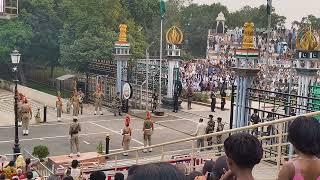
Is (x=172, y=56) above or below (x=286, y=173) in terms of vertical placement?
above

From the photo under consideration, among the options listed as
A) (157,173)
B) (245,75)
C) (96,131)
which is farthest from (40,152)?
(157,173)

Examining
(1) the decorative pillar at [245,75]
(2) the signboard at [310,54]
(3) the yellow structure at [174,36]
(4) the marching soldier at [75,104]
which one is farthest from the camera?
(3) the yellow structure at [174,36]

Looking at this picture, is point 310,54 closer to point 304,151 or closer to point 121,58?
point 121,58

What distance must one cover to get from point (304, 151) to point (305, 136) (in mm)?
131

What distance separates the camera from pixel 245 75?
17.7 metres

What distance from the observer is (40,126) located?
24078mm

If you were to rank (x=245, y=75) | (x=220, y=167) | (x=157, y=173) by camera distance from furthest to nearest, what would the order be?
(x=245, y=75)
(x=220, y=167)
(x=157, y=173)

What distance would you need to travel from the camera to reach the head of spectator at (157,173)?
262cm

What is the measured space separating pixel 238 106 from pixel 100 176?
38.9 ft

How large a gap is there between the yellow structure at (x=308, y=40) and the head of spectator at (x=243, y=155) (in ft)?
49.2

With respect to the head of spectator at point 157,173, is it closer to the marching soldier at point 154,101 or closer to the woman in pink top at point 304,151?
the woman in pink top at point 304,151

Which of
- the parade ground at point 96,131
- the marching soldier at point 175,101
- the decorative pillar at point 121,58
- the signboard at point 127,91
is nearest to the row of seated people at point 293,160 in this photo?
the parade ground at point 96,131

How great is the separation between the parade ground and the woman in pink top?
51.2 ft

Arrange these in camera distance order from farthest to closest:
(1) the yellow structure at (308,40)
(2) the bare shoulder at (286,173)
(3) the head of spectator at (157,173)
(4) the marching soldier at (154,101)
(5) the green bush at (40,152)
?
(4) the marching soldier at (154,101)
(1) the yellow structure at (308,40)
(5) the green bush at (40,152)
(2) the bare shoulder at (286,173)
(3) the head of spectator at (157,173)
